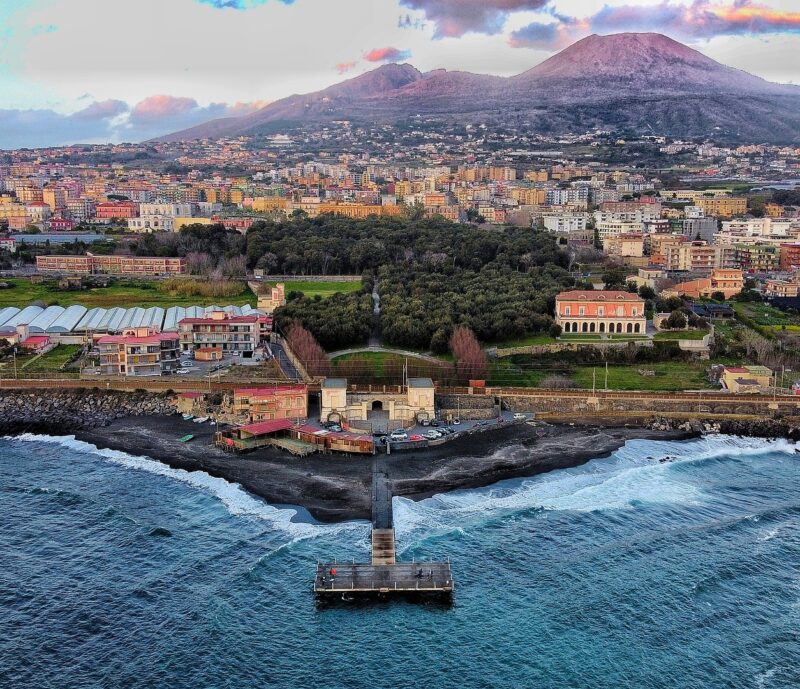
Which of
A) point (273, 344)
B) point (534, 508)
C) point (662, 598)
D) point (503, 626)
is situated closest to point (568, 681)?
point (503, 626)

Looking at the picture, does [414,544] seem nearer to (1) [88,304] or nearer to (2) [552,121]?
(1) [88,304]

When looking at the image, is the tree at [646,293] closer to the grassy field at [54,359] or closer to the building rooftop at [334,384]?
the building rooftop at [334,384]

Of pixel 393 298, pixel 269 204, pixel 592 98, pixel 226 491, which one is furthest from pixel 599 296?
pixel 592 98

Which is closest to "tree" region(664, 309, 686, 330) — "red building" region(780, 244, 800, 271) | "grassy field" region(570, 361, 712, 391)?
"grassy field" region(570, 361, 712, 391)

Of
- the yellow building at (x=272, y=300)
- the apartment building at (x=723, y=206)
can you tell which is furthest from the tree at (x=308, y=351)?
the apartment building at (x=723, y=206)

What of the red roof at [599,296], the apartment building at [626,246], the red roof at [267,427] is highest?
the apartment building at [626,246]

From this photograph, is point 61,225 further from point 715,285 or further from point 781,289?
point 781,289

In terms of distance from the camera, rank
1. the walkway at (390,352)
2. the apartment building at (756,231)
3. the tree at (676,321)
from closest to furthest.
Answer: the walkway at (390,352) < the tree at (676,321) < the apartment building at (756,231)

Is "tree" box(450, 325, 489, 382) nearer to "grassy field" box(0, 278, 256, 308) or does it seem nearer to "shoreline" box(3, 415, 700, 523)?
"shoreline" box(3, 415, 700, 523)
